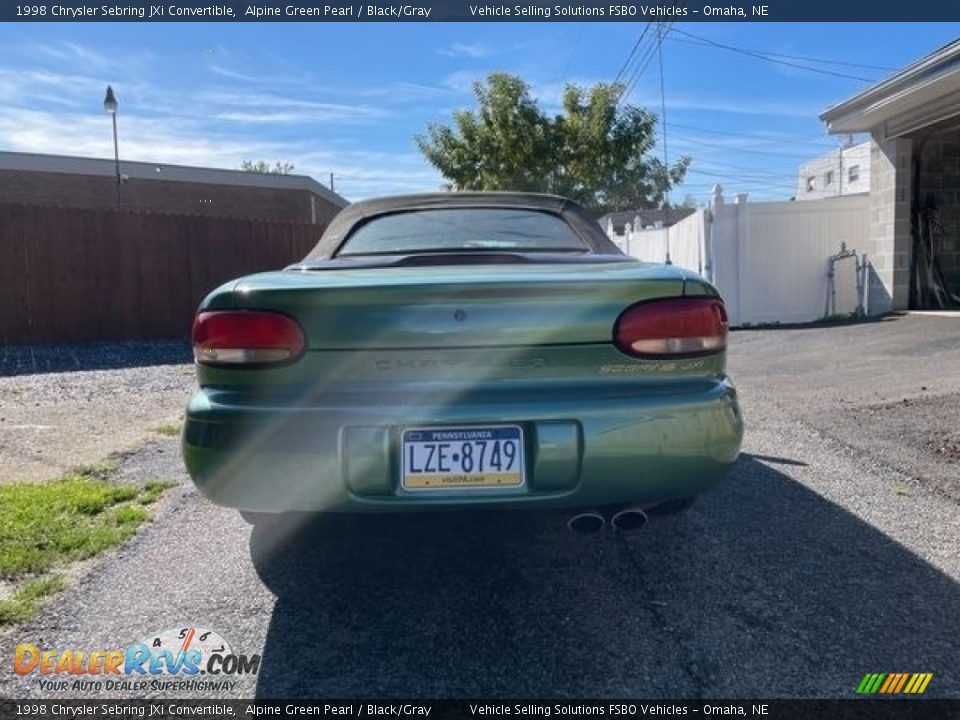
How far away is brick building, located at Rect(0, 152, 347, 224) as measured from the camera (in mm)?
23078

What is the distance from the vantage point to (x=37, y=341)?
1069 centimetres

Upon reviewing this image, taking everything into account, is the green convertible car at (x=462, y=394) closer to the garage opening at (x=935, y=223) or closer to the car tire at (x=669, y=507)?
the car tire at (x=669, y=507)

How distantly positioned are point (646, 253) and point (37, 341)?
1231 centimetres

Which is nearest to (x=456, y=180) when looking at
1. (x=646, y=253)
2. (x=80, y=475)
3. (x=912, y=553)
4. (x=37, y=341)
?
(x=646, y=253)

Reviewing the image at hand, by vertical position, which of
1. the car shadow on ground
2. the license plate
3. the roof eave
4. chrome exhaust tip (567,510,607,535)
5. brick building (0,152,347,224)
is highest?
brick building (0,152,347,224)

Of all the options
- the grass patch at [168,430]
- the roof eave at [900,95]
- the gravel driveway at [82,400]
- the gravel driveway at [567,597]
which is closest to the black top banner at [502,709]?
the gravel driveway at [567,597]

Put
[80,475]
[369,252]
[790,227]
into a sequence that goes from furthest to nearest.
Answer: [790,227] < [80,475] < [369,252]

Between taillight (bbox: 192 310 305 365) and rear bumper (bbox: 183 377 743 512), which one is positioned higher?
taillight (bbox: 192 310 305 365)

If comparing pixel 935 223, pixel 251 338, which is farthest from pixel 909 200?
pixel 251 338

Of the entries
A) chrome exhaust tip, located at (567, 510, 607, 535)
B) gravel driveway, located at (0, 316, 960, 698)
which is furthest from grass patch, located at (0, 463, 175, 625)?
chrome exhaust tip, located at (567, 510, 607, 535)

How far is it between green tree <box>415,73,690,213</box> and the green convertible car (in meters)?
19.0

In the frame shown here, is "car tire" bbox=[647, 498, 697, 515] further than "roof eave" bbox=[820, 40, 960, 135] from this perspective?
No

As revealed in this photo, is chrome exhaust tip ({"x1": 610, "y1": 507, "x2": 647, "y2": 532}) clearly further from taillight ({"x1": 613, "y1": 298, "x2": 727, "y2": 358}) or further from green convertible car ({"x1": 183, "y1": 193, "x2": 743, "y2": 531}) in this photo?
taillight ({"x1": 613, "y1": 298, "x2": 727, "y2": 358})

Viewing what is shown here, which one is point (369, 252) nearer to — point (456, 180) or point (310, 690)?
point (310, 690)
